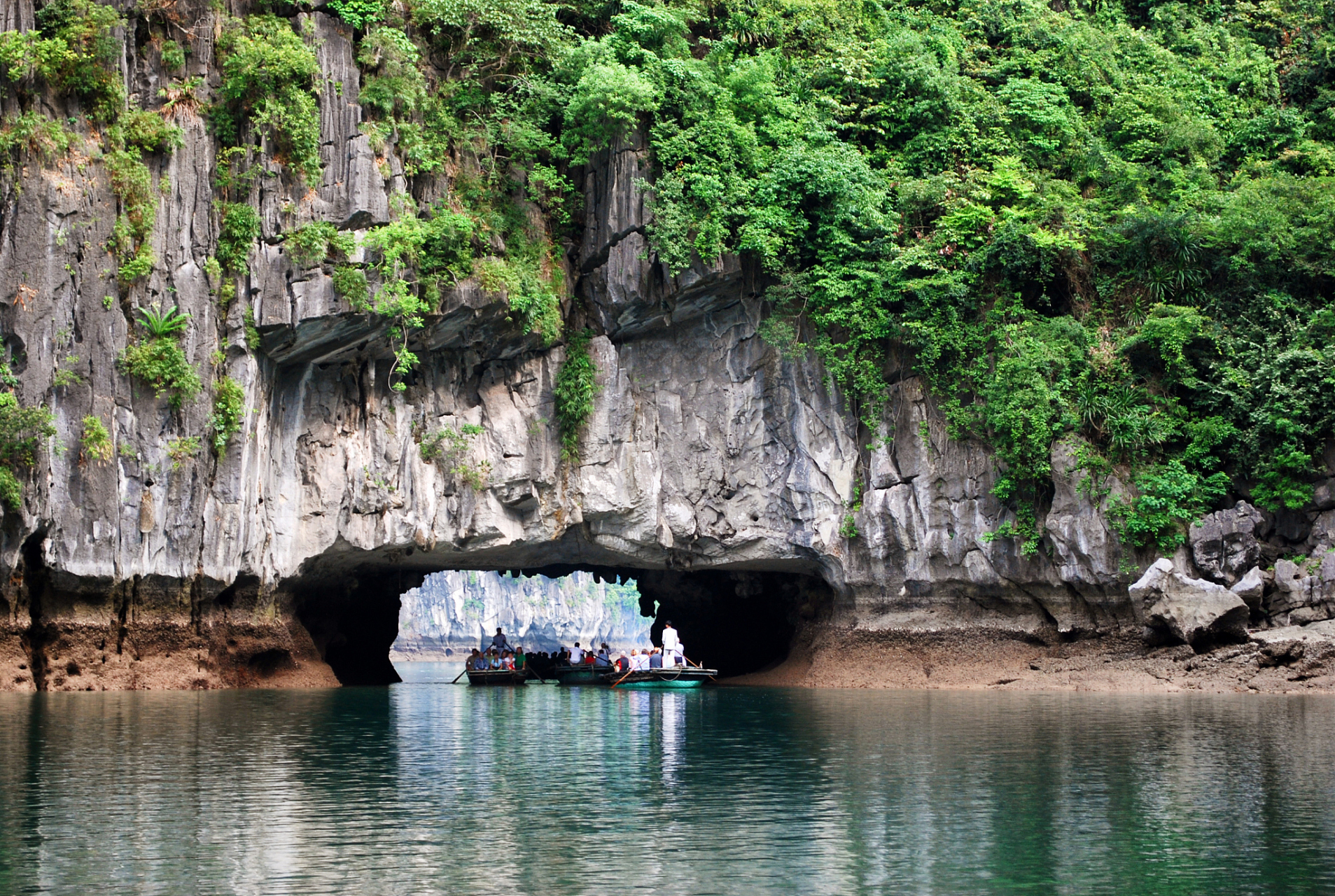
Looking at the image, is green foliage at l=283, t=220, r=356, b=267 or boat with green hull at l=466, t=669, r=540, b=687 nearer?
green foliage at l=283, t=220, r=356, b=267

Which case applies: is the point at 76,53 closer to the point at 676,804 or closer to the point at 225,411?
the point at 225,411

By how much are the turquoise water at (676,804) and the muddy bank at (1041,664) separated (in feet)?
11.8

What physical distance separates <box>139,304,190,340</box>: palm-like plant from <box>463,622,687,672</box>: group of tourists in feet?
38.7

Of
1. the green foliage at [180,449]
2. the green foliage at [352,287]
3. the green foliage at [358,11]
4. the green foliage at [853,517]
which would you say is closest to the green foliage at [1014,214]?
the green foliage at [358,11]

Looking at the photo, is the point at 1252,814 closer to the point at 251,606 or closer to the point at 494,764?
the point at 494,764

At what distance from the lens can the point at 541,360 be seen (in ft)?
86.1

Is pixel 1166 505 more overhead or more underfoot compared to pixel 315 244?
more underfoot

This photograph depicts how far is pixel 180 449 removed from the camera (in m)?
22.6

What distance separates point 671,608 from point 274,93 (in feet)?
59.0

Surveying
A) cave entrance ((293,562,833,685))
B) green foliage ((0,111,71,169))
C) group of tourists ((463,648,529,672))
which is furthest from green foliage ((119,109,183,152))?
group of tourists ((463,648,529,672))

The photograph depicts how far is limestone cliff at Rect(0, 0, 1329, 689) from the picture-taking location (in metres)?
22.0

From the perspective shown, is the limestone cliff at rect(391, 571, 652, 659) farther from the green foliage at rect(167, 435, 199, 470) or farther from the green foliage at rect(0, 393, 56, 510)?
the green foliage at rect(0, 393, 56, 510)

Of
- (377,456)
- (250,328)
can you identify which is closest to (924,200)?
(377,456)

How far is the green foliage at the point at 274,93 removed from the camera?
2328 cm
